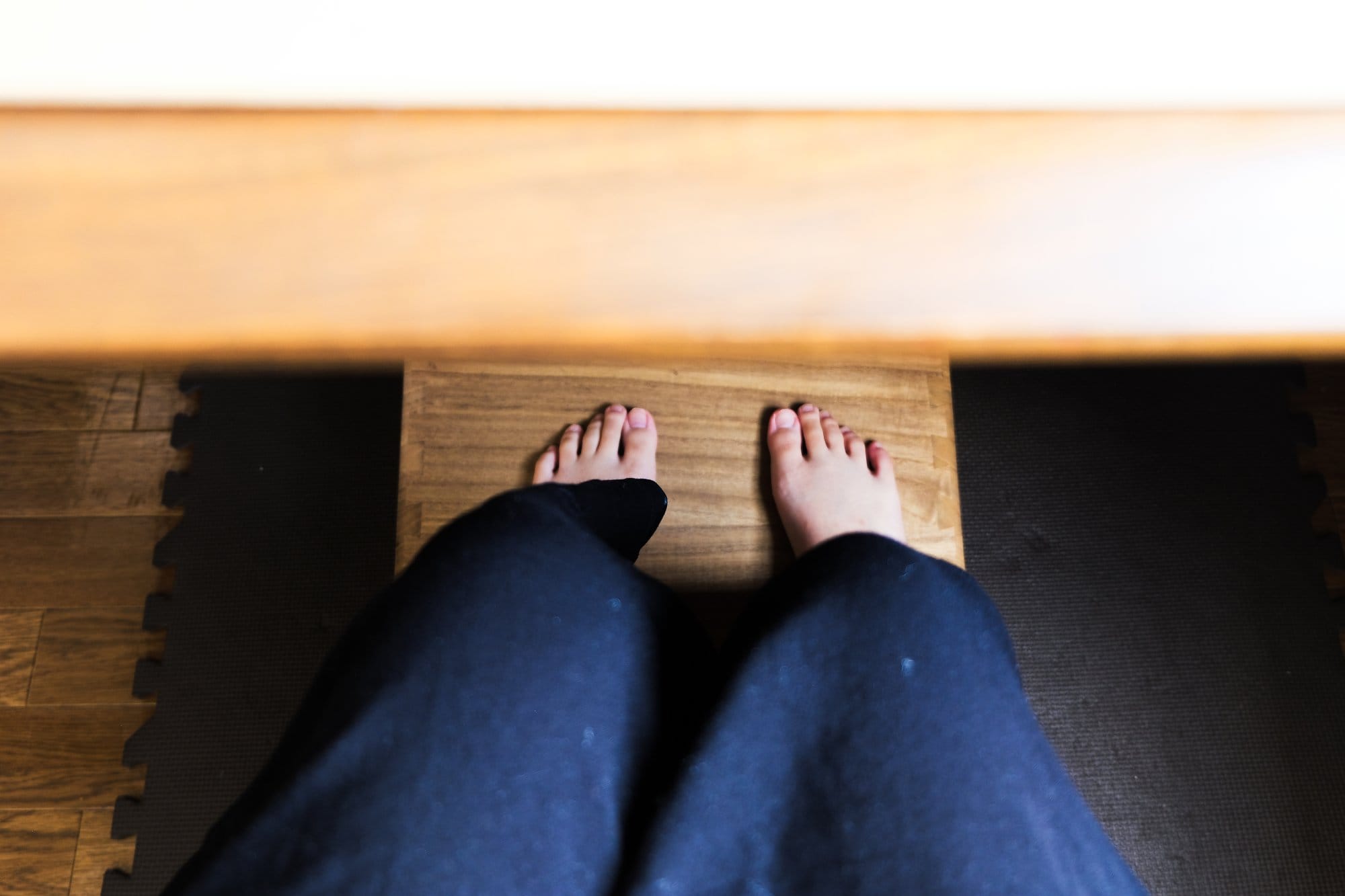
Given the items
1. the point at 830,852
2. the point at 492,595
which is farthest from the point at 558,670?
the point at 830,852

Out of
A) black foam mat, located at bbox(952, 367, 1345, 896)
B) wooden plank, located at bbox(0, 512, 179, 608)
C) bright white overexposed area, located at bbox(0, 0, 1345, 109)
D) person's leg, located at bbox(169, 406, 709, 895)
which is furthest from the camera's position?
wooden plank, located at bbox(0, 512, 179, 608)

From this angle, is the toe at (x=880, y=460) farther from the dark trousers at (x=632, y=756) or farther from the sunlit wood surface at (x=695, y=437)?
the dark trousers at (x=632, y=756)

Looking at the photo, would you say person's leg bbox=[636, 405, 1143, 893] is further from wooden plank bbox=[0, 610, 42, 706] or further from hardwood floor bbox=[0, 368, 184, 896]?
wooden plank bbox=[0, 610, 42, 706]

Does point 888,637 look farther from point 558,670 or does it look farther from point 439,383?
point 439,383

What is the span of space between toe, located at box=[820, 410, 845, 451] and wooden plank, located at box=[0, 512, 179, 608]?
83 centimetres

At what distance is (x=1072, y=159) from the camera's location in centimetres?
27

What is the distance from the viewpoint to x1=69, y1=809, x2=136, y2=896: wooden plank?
3.10 ft

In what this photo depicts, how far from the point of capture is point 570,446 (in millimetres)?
639

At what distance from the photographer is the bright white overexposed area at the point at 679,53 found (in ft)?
0.78

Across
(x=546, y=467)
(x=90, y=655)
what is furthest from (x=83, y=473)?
(x=546, y=467)

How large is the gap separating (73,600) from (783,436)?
0.93 meters

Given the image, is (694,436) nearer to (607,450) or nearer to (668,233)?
(607,450)

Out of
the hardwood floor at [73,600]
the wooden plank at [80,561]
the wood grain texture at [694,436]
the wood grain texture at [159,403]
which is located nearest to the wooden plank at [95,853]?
the hardwood floor at [73,600]

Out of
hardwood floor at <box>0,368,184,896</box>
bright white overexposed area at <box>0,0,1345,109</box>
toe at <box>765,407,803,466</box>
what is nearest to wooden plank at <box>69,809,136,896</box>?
hardwood floor at <box>0,368,184,896</box>
